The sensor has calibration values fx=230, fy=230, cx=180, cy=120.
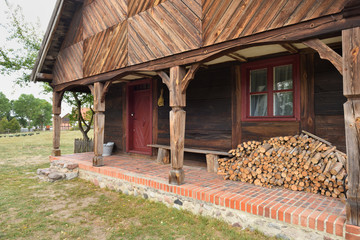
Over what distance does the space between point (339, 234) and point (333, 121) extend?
7.11 feet

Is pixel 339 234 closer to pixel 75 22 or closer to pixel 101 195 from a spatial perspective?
pixel 101 195

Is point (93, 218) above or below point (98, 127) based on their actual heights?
below

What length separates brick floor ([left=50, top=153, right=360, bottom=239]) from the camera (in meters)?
2.72

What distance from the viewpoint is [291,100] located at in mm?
4570

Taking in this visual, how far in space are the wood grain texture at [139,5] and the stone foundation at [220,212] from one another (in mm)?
3810

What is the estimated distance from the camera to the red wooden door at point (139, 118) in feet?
24.5

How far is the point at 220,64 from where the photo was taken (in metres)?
5.54

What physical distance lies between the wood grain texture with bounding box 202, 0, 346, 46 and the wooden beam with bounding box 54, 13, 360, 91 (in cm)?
7

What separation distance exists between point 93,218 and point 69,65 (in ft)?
16.9

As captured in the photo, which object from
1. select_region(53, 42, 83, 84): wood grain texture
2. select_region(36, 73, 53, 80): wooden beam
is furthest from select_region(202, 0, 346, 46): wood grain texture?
select_region(36, 73, 53, 80): wooden beam

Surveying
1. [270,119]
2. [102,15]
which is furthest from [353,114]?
[102,15]

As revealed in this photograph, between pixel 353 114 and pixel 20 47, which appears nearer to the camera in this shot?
pixel 353 114

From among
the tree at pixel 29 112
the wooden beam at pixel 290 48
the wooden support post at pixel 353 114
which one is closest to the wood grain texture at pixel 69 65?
the wooden beam at pixel 290 48

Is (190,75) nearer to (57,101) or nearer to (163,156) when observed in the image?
Answer: (163,156)
